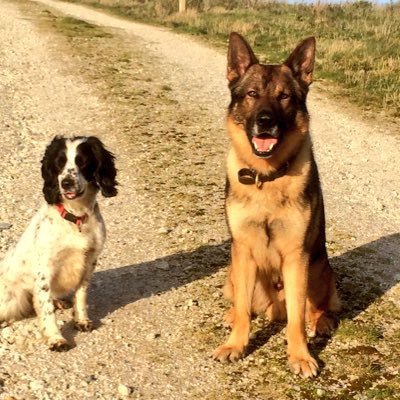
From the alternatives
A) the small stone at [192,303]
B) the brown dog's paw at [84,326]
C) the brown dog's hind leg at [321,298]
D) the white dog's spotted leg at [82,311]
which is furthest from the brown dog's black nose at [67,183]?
the brown dog's hind leg at [321,298]

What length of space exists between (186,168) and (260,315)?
12.3 ft

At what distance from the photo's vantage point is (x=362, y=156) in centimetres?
937

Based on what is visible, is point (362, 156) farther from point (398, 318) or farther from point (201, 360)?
point (201, 360)

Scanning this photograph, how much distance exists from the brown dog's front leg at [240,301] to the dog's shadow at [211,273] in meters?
0.22

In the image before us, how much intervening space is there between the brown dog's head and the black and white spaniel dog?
3.61ft

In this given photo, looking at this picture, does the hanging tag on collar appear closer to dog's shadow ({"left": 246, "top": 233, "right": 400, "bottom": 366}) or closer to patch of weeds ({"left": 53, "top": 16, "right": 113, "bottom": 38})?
dog's shadow ({"left": 246, "top": 233, "right": 400, "bottom": 366})

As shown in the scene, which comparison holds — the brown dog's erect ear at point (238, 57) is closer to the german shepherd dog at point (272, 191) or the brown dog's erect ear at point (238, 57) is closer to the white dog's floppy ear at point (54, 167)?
the german shepherd dog at point (272, 191)

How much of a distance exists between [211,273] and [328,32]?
1670cm

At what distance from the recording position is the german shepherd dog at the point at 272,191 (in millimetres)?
3963

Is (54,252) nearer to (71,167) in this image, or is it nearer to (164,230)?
(71,167)

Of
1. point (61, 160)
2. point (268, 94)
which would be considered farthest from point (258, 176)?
point (61, 160)

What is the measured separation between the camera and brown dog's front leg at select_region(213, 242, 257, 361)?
409cm

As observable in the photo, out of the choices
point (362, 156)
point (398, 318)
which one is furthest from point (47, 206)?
point (362, 156)

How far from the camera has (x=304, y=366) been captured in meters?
3.93
